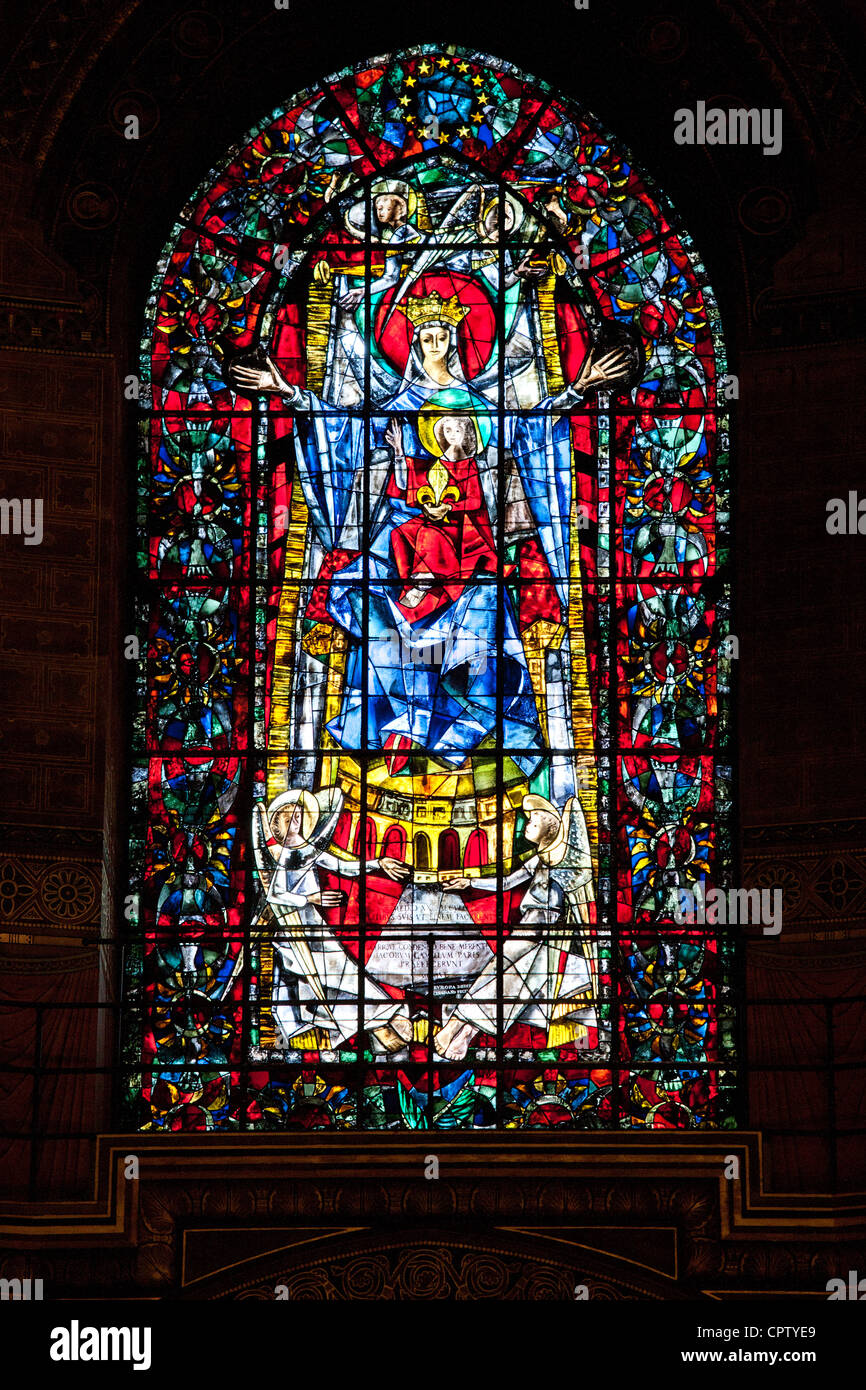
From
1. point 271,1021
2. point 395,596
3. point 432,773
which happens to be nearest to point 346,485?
point 395,596

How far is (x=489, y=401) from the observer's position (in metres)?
15.8

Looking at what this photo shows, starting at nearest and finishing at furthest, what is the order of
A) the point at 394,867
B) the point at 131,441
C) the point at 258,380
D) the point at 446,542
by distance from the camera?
the point at 394,867
the point at 446,542
the point at 131,441
the point at 258,380

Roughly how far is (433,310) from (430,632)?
1.82 meters

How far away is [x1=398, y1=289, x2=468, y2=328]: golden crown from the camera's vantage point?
15930 millimetres

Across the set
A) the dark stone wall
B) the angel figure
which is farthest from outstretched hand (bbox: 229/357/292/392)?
the angel figure

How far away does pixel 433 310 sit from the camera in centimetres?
1595

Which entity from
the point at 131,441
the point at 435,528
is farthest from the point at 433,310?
the point at 131,441

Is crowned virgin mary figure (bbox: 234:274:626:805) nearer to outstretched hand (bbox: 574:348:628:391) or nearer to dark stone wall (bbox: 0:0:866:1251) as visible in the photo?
outstretched hand (bbox: 574:348:628:391)

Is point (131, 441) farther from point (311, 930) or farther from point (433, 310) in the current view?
point (311, 930)

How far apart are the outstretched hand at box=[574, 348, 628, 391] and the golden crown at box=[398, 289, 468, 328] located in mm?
720

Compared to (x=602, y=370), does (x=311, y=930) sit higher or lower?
lower

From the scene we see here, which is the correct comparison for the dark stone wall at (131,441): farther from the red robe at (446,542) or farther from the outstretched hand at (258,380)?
the red robe at (446,542)

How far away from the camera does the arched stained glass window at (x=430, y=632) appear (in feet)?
48.4

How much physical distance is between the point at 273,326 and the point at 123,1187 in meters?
4.75
